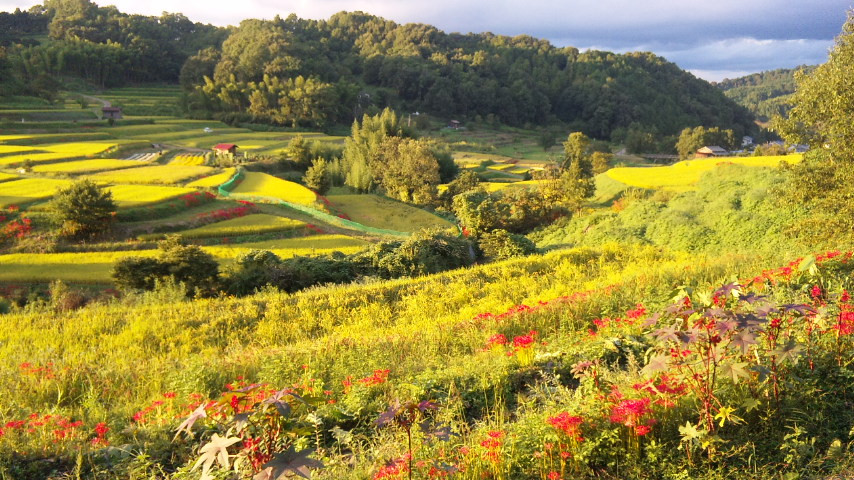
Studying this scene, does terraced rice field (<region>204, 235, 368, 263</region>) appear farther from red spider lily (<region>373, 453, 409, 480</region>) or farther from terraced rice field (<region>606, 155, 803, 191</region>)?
terraced rice field (<region>606, 155, 803, 191</region>)

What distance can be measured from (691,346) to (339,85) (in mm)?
77613

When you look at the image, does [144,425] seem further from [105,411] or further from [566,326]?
[566,326]

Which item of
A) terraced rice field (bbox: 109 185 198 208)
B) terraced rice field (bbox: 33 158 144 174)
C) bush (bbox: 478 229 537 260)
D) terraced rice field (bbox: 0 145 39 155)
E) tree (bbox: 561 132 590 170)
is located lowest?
bush (bbox: 478 229 537 260)

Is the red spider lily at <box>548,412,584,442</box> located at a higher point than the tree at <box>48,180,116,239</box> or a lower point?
higher

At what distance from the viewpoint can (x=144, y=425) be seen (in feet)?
14.7

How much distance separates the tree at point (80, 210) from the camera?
19.1m

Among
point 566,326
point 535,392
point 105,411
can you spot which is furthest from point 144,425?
point 566,326

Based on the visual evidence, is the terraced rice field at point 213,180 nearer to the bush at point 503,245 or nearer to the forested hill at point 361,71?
the bush at point 503,245

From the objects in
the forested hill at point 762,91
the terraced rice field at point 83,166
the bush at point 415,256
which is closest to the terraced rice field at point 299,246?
the bush at point 415,256

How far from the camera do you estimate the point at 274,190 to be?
99.9 ft

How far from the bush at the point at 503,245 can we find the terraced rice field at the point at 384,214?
7907mm

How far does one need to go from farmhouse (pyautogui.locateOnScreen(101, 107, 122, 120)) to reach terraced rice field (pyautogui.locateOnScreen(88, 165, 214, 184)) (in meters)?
24.9

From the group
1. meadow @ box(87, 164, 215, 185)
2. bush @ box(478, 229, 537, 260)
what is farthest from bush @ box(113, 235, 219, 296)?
meadow @ box(87, 164, 215, 185)

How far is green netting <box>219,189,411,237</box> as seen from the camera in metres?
25.1
